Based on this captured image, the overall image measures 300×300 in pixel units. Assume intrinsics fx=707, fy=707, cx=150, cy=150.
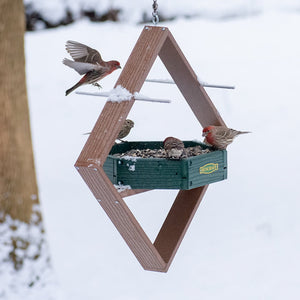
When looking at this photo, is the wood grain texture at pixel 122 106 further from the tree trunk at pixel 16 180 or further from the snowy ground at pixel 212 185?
the snowy ground at pixel 212 185

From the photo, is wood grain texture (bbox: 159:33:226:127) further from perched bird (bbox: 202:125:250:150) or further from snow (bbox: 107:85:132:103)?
snow (bbox: 107:85:132:103)

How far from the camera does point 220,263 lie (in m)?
6.33

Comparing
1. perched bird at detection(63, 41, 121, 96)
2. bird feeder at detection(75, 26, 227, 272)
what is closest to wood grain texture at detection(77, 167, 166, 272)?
bird feeder at detection(75, 26, 227, 272)

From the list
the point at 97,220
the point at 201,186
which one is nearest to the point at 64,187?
the point at 97,220

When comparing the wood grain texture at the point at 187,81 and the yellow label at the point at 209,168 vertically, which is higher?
the wood grain texture at the point at 187,81

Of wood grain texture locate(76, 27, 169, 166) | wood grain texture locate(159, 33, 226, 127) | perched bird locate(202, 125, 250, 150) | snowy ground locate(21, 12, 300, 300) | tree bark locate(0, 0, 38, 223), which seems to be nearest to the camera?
wood grain texture locate(76, 27, 169, 166)

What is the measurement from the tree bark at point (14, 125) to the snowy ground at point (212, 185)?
100 cm

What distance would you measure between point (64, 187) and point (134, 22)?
297 cm

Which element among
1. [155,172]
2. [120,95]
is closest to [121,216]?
[155,172]

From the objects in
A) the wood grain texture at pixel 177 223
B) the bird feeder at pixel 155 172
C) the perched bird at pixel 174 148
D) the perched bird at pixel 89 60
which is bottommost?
the wood grain texture at pixel 177 223

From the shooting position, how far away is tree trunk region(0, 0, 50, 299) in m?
5.12

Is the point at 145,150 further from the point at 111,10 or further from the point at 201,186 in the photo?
the point at 111,10

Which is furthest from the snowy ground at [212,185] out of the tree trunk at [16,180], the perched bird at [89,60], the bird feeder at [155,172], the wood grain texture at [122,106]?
the wood grain texture at [122,106]

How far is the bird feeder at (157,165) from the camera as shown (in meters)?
2.98
